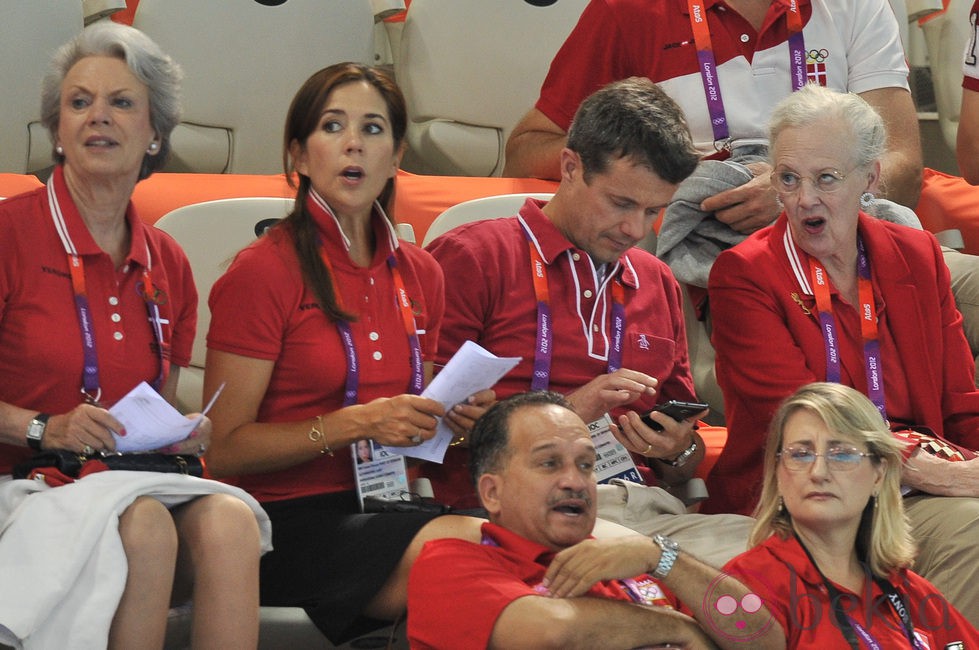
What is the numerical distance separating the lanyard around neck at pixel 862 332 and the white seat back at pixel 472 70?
164 cm

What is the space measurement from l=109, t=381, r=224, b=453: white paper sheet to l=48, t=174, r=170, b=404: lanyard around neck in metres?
0.17

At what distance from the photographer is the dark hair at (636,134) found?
9.36 ft

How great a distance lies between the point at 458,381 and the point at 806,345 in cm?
82

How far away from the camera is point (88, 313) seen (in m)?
2.42

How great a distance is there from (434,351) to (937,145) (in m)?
2.85

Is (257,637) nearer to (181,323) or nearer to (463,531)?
(463,531)

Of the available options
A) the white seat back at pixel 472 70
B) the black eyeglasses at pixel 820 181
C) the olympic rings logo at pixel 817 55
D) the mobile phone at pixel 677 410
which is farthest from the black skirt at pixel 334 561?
the white seat back at pixel 472 70

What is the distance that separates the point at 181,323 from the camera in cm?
261

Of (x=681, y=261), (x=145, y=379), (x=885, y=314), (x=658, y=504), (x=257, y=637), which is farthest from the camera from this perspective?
(x=681, y=261)

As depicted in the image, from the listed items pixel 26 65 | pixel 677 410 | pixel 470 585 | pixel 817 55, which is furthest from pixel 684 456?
Result: pixel 26 65

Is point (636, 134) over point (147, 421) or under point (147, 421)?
over

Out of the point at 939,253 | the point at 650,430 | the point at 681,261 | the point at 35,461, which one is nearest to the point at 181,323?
the point at 35,461

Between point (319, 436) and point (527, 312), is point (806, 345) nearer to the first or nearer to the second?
point (527, 312)

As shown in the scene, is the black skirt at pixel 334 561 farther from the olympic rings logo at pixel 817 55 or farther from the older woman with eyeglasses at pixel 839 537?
the olympic rings logo at pixel 817 55
